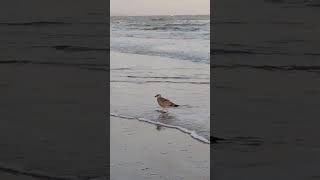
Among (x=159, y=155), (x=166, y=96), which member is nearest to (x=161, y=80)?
(x=166, y=96)

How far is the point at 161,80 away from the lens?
232 cm

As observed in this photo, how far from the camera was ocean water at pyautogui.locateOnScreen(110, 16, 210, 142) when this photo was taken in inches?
65.6

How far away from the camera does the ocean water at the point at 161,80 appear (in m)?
1.67

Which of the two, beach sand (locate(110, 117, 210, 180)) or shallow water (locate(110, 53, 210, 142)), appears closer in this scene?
beach sand (locate(110, 117, 210, 180))
